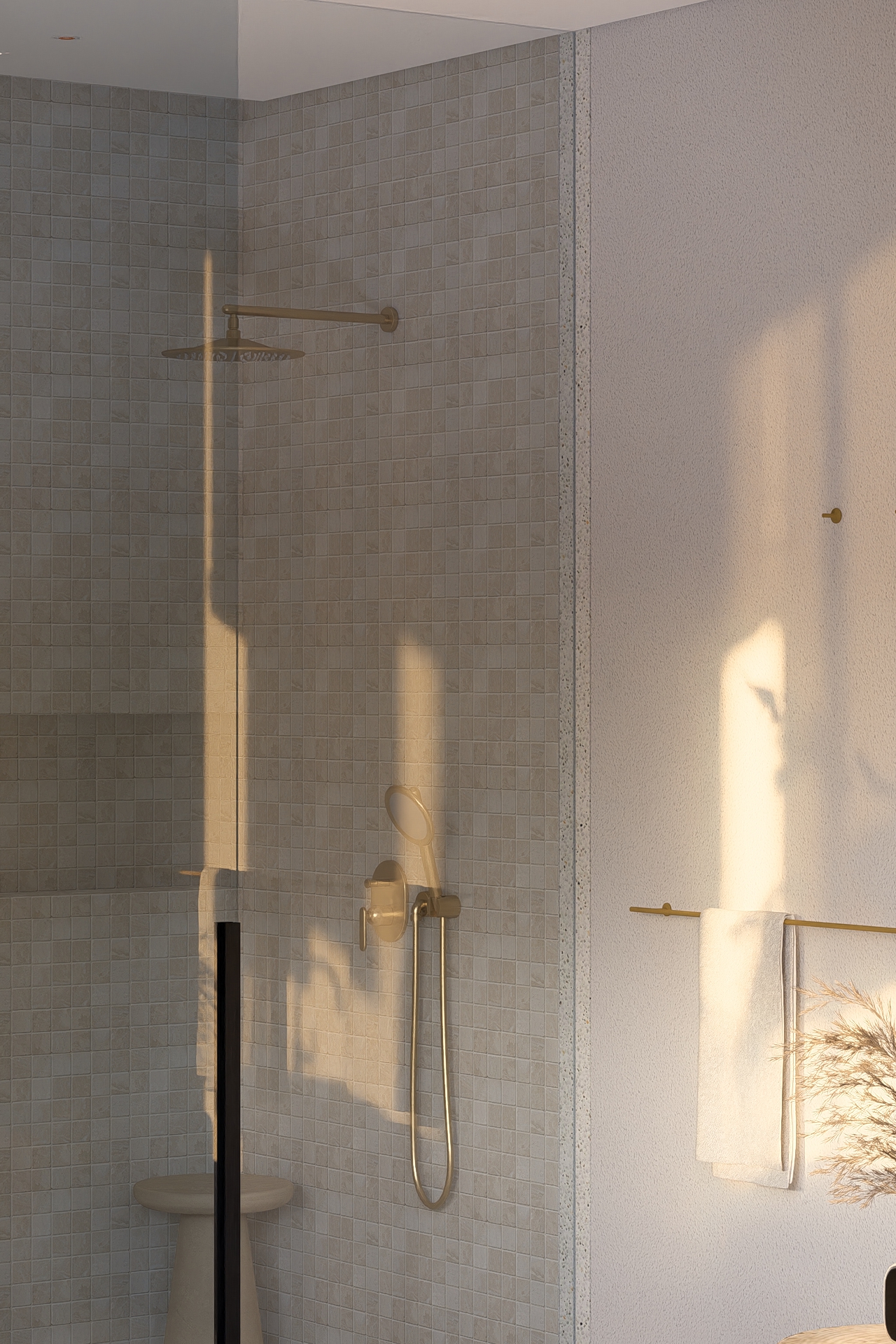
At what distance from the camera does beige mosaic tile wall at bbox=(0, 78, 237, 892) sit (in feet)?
5.23

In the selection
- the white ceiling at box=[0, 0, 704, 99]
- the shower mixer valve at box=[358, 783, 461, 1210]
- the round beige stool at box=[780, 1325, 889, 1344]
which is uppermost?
→ the white ceiling at box=[0, 0, 704, 99]

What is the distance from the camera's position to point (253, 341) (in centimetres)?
197

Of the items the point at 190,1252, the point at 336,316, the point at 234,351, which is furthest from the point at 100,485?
the point at 190,1252

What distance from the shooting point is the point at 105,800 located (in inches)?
63.4

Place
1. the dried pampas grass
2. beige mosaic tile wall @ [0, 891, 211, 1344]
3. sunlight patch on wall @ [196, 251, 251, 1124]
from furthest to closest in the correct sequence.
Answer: the dried pampas grass < sunlight patch on wall @ [196, 251, 251, 1124] < beige mosaic tile wall @ [0, 891, 211, 1344]

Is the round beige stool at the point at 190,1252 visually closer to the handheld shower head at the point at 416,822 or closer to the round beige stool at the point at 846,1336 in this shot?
the handheld shower head at the point at 416,822

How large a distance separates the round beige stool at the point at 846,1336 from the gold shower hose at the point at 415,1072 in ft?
1.90

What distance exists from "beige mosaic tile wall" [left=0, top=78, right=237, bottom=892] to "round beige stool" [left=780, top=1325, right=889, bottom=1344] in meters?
1.05

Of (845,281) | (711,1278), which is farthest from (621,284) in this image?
(711,1278)

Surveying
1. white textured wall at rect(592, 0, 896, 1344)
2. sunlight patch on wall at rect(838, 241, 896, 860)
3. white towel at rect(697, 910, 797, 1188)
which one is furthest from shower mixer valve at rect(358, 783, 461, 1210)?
sunlight patch on wall at rect(838, 241, 896, 860)

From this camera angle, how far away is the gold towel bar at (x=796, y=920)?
6.59ft

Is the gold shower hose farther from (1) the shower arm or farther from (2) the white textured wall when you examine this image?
(1) the shower arm

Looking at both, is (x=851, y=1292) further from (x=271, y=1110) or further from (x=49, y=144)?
(x=49, y=144)

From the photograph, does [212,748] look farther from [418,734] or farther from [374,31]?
[374,31]
